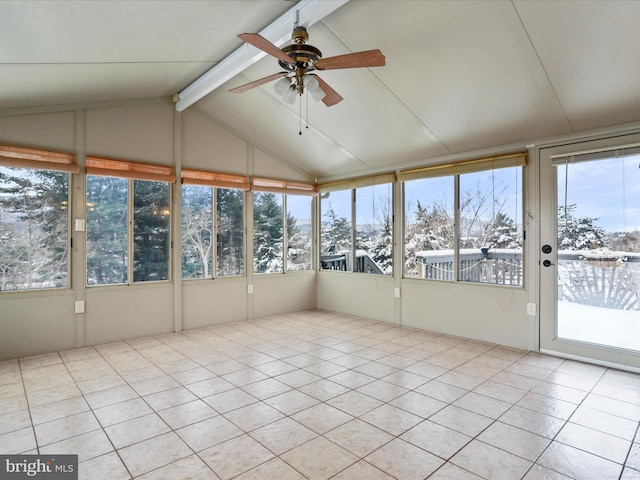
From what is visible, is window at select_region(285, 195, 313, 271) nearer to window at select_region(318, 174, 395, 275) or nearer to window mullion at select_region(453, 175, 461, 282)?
window at select_region(318, 174, 395, 275)

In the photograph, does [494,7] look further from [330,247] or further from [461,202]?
[330,247]

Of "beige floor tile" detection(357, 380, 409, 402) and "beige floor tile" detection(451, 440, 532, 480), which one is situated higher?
"beige floor tile" detection(357, 380, 409, 402)

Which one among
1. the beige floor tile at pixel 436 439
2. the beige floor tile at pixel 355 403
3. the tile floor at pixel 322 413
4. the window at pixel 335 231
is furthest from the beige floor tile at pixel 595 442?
the window at pixel 335 231

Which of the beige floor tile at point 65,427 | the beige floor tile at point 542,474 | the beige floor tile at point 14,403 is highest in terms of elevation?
the beige floor tile at point 14,403

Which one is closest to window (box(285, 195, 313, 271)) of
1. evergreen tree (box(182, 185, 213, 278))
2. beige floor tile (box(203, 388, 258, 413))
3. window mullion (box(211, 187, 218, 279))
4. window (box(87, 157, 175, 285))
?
window mullion (box(211, 187, 218, 279))

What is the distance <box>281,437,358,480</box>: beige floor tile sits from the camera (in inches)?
75.3

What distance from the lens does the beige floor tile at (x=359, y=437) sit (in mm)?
2129

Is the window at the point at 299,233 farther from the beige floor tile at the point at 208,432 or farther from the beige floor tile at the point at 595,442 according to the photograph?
the beige floor tile at the point at 595,442

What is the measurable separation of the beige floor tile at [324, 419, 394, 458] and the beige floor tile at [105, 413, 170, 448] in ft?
3.61

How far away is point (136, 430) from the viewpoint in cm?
232

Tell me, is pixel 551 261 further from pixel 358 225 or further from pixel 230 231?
pixel 230 231

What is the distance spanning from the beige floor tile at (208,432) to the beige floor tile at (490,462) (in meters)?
1.36

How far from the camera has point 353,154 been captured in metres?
5.13

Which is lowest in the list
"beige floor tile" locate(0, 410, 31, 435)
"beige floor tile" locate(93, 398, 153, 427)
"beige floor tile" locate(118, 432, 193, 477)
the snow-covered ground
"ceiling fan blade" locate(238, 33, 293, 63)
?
"beige floor tile" locate(118, 432, 193, 477)
